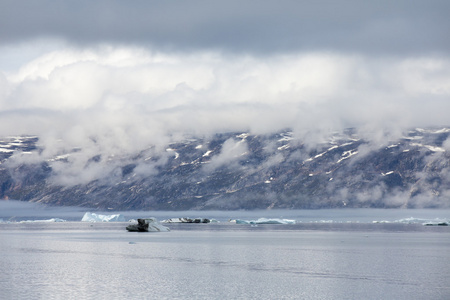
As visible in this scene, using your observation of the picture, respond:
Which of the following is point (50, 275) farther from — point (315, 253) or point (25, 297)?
point (315, 253)

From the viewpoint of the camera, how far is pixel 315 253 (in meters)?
98.4

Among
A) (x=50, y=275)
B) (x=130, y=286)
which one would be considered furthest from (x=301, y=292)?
(x=50, y=275)

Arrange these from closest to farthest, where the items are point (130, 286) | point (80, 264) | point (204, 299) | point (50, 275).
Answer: point (204, 299) < point (130, 286) < point (50, 275) < point (80, 264)

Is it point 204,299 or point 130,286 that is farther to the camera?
point 130,286

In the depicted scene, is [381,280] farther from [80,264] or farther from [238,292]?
[80,264]

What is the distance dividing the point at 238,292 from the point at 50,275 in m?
23.3

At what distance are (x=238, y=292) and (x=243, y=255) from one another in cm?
4075

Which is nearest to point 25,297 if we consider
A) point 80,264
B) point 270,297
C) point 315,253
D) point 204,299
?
point 204,299

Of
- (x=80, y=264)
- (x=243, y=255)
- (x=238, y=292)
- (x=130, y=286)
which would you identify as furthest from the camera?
(x=243, y=255)

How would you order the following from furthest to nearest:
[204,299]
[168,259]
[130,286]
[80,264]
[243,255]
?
[243,255] < [168,259] < [80,264] < [130,286] < [204,299]

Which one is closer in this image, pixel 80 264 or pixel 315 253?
pixel 80 264

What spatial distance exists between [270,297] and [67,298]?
54.0 ft

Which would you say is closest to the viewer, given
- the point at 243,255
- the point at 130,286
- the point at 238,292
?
the point at 238,292

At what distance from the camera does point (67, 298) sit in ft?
A: 167
